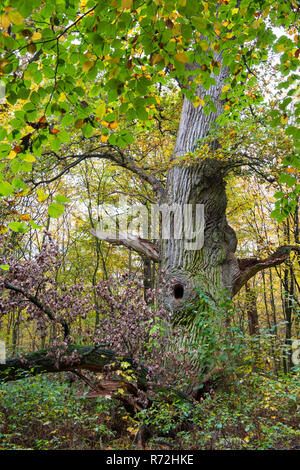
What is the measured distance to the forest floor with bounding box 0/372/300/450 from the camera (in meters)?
3.63

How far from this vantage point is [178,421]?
4387 millimetres

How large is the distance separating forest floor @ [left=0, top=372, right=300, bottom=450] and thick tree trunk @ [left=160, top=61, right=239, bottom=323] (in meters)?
2.09

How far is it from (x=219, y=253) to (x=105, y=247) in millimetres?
7472

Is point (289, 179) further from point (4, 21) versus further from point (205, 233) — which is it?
point (205, 233)

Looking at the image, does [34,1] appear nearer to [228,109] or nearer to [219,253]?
[228,109]

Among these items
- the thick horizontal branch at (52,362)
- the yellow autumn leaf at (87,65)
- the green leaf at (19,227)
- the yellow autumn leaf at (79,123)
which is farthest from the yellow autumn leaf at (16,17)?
the thick horizontal branch at (52,362)

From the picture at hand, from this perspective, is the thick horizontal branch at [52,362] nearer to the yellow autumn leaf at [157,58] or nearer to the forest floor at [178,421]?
the forest floor at [178,421]

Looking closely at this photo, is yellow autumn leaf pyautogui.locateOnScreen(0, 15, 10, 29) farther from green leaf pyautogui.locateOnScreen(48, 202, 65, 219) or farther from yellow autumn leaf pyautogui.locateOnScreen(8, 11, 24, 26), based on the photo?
green leaf pyautogui.locateOnScreen(48, 202, 65, 219)

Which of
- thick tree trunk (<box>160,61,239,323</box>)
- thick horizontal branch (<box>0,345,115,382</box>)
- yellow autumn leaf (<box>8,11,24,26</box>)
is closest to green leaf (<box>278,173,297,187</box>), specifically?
yellow autumn leaf (<box>8,11,24,26</box>)

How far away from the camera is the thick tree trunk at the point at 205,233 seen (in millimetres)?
6806

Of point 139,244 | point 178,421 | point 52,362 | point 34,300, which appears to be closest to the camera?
point 34,300

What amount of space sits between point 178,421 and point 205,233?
407 cm

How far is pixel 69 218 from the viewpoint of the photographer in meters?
14.3

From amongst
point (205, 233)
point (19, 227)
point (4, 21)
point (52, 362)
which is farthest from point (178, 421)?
point (4, 21)
